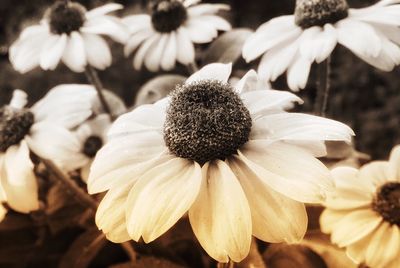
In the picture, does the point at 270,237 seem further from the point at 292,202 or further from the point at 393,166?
the point at 393,166

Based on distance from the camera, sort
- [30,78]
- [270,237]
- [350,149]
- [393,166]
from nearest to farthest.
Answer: [270,237] < [393,166] < [350,149] < [30,78]

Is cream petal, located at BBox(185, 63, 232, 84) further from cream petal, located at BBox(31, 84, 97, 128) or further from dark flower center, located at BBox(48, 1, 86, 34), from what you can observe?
dark flower center, located at BBox(48, 1, 86, 34)

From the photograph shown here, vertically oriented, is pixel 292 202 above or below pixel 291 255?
above

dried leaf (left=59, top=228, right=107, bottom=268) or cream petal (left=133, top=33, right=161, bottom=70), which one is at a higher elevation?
cream petal (left=133, top=33, right=161, bottom=70)

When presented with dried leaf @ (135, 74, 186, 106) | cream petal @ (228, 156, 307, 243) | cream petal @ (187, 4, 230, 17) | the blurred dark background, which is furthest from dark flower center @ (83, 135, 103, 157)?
the blurred dark background

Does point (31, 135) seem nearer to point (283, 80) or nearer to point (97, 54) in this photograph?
point (97, 54)

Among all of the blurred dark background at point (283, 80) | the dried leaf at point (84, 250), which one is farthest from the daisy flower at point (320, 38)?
the blurred dark background at point (283, 80)

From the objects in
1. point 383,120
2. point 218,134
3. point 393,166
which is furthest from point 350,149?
point 383,120

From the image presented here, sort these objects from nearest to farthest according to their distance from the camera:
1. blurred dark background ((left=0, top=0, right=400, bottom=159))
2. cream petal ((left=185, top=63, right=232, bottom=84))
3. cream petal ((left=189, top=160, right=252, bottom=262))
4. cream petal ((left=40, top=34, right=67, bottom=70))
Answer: cream petal ((left=189, top=160, right=252, bottom=262)) < cream petal ((left=185, top=63, right=232, bottom=84)) < cream petal ((left=40, top=34, right=67, bottom=70)) < blurred dark background ((left=0, top=0, right=400, bottom=159))
